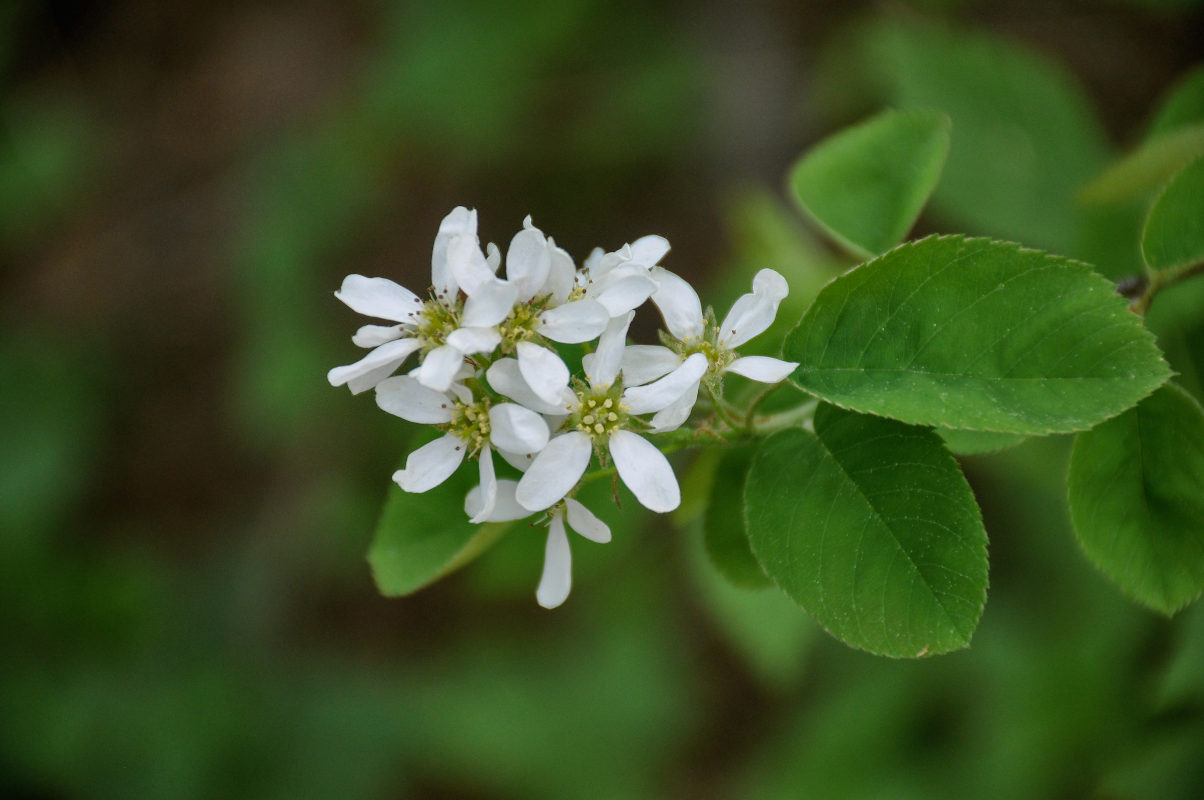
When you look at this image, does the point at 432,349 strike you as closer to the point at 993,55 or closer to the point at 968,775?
the point at 993,55

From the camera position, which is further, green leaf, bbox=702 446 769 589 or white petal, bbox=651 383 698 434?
green leaf, bbox=702 446 769 589

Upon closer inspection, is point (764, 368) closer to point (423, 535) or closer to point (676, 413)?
point (676, 413)

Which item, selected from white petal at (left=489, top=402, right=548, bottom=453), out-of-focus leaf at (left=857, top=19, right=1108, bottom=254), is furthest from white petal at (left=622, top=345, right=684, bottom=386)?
out-of-focus leaf at (left=857, top=19, right=1108, bottom=254)

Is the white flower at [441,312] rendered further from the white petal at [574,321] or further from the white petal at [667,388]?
the white petal at [667,388]

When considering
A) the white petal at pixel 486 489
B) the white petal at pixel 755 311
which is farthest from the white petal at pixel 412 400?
the white petal at pixel 755 311

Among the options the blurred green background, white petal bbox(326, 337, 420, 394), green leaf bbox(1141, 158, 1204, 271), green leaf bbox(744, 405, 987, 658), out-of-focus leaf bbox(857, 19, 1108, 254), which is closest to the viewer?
green leaf bbox(744, 405, 987, 658)

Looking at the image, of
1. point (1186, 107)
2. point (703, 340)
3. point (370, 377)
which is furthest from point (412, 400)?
point (1186, 107)

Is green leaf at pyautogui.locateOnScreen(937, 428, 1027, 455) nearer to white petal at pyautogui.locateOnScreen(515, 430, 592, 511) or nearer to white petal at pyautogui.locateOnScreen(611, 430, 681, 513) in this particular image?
white petal at pyautogui.locateOnScreen(611, 430, 681, 513)
